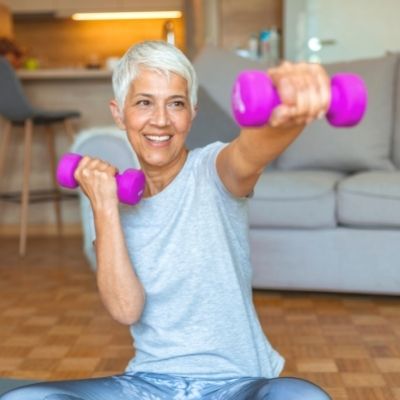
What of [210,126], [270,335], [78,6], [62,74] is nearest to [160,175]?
[270,335]

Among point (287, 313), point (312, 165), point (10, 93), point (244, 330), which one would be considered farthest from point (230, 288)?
point (10, 93)

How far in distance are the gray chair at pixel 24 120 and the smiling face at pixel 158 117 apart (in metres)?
2.34

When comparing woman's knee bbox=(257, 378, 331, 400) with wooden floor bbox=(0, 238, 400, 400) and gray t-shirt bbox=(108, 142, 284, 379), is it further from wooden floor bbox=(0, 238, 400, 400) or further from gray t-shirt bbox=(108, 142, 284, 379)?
wooden floor bbox=(0, 238, 400, 400)

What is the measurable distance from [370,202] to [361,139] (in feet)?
1.58

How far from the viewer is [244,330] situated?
1.06 meters

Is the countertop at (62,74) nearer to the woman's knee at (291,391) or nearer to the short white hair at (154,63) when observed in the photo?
the short white hair at (154,63)

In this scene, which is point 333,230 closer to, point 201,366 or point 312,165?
point 312,165

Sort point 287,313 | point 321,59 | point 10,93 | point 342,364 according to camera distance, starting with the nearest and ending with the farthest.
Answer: point 342,364
point 287,313
point 10,93
point 321,59

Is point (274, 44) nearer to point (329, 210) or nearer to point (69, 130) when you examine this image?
point (69, 130)

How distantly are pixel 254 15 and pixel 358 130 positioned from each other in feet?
8.67

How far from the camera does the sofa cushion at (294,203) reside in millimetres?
2340

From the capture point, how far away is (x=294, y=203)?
235 cm

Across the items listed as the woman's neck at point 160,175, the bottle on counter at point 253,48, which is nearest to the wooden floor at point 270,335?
the woman's neck at point 160,175

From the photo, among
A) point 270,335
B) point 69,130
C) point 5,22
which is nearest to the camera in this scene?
point 270,335
